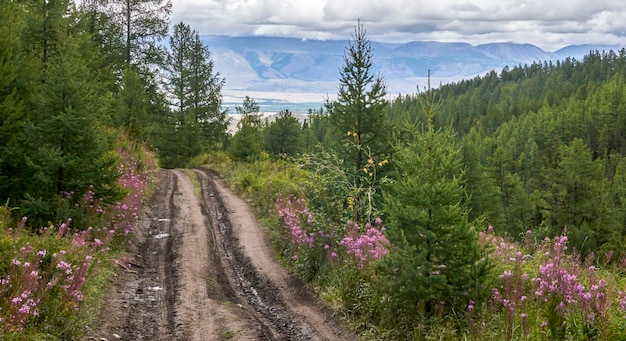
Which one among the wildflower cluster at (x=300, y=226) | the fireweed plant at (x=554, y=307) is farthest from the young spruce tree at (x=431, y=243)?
the wildflower cluster at (x=300, y=226)

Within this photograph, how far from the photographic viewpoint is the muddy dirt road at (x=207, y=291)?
7.74 metres

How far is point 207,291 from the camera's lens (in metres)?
9.60

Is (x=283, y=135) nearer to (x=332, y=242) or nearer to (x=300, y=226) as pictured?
(x=300, y=226)

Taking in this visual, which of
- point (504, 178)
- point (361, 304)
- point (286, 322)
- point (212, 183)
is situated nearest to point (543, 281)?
point (361, 304)

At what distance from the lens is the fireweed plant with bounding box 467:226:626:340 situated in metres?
5.80

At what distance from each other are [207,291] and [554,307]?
5.96 m

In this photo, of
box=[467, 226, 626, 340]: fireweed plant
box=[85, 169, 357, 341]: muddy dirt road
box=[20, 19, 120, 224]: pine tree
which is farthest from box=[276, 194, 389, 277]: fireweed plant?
box=[20, 19, 120, 224]: pine tree

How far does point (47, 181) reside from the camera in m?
10.1

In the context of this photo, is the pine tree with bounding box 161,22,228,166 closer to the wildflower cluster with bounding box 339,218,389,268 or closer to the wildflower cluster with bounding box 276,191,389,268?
the wildflower cluster with bounding box 276,191,389,268

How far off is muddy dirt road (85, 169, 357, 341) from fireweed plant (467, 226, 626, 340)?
2.27m

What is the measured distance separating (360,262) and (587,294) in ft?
12.9

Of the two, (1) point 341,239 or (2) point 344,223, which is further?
(2) point 344,223

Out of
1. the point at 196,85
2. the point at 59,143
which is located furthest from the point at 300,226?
the point at 196,85

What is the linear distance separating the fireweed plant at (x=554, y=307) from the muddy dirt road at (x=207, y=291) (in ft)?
7.45
